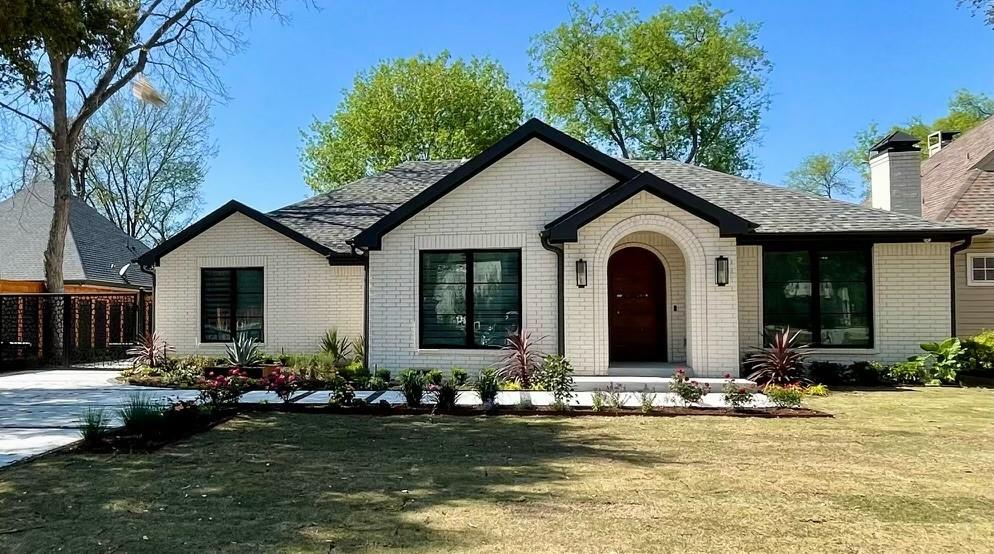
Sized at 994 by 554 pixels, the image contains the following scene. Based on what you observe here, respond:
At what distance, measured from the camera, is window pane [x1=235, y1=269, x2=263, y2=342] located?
1434 centimetres

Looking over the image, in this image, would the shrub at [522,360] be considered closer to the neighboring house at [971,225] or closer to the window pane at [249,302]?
the window pane at [249,302]

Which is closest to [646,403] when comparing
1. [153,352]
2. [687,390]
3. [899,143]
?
[687,390]

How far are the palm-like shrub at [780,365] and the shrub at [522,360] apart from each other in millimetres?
4070

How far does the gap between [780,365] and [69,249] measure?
925 inches

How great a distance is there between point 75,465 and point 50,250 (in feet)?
48.9

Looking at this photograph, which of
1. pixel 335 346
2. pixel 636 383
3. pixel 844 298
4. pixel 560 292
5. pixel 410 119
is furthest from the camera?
pixel 410 119

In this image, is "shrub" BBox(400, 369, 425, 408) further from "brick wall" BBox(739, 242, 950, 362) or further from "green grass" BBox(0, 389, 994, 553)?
"brick wall" BBox(739, 242, 950, 362)

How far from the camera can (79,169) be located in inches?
1363

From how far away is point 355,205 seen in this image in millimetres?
16484

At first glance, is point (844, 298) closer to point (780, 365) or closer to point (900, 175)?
point (780, 365)

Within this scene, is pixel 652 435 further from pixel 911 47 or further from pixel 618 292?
pixel 911 47

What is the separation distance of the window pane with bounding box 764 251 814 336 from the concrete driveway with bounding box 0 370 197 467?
37.4 feet

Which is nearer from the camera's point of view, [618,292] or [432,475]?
[432,475]

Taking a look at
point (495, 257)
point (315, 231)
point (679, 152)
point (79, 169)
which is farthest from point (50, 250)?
point (679, 152)
